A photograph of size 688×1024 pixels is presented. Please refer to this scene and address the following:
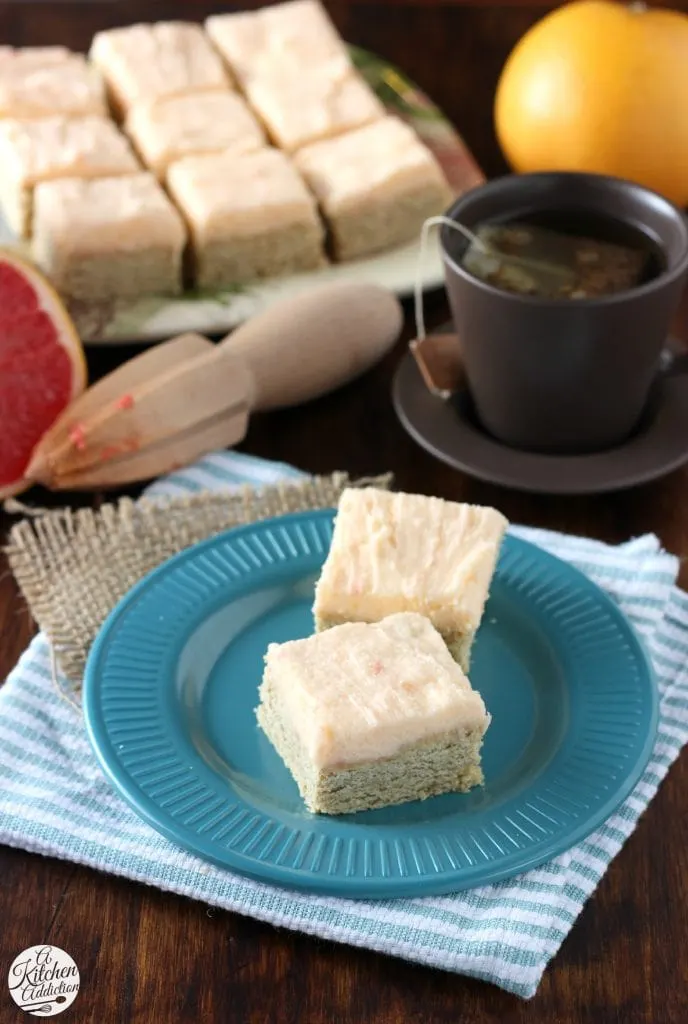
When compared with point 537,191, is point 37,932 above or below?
below

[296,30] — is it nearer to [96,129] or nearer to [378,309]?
[96,129]

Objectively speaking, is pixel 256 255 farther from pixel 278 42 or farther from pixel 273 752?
pixel 273 752

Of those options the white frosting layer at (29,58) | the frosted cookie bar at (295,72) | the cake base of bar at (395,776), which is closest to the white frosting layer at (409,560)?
the cake base of bar at (395,776)

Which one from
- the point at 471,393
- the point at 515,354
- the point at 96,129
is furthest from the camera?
the point at 96,129

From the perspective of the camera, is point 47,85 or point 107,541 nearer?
point 107,541

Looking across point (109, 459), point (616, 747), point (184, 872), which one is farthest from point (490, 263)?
point (184, 872)

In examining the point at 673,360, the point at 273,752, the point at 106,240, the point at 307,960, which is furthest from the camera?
the point at 106,240

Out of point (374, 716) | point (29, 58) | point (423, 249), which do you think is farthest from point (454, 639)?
point (29, 58)

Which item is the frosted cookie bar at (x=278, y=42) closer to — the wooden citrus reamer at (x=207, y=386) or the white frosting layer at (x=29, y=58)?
the white frosting layer at (x=29, y=58)
